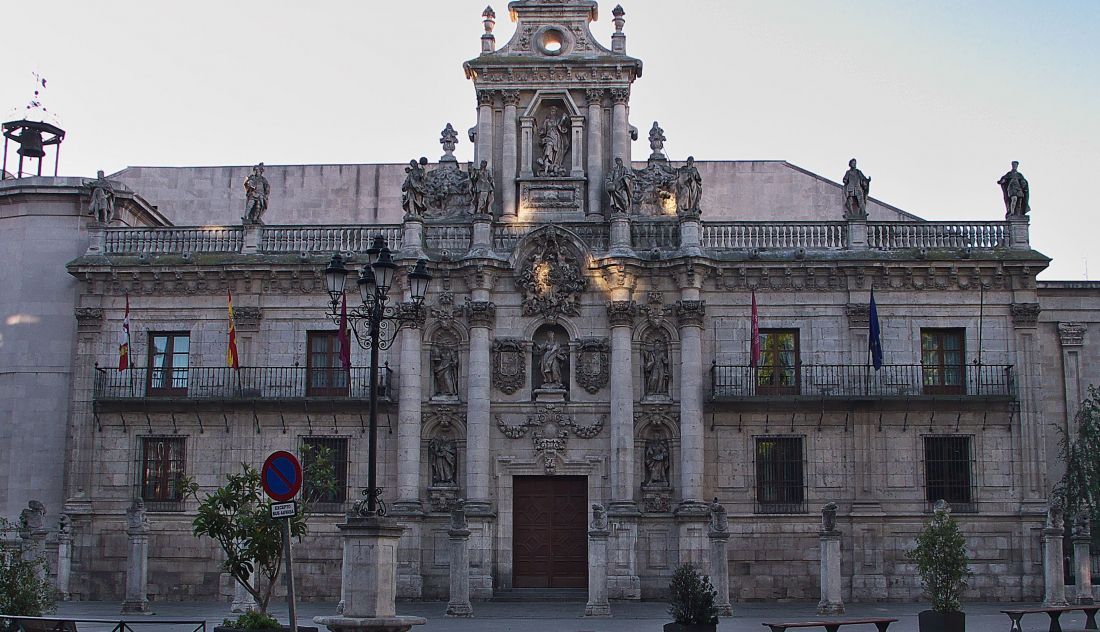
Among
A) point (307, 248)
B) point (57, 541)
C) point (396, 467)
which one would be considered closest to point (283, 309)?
point (307, 248)

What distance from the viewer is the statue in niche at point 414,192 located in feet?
119

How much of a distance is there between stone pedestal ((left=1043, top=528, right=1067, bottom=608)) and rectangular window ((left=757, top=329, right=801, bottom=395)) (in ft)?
24.6

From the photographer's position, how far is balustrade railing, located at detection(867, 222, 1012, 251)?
3600 centimetres

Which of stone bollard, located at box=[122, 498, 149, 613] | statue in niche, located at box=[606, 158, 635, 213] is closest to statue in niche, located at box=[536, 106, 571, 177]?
statue in niche, located at box=[606, 158, 635, 213]

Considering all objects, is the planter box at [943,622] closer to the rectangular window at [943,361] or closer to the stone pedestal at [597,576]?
the stone pedestal at [597,576]

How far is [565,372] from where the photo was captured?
3569 centimetres

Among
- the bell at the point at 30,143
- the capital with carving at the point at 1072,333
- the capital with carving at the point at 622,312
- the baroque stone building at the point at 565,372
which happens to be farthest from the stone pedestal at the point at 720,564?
the bell at the point at 30,143

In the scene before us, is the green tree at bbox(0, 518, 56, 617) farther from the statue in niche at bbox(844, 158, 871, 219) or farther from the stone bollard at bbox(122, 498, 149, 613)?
the statue in niche at bbox(844, 158, 871, 219)

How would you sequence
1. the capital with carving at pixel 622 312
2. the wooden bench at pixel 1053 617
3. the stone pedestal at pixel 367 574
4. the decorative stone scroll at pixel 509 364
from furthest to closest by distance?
the decorative stone scroll at pixel 509 364
the capital with carving at pixel 622 312
the wooden bench at pixel 1053 617
the stone pedestal at pixel 367 574

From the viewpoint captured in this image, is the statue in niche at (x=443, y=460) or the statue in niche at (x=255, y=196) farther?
the statue in niche at (x=255, y=196)

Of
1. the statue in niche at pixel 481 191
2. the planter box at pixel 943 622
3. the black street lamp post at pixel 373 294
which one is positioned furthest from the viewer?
the statue in niche at pixel 481 191

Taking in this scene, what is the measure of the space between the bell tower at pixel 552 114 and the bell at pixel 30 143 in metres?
15.3

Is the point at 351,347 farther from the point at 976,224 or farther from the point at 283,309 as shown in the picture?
the point at 976,224

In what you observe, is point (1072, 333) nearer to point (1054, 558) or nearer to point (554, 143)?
point (1054, 558)
